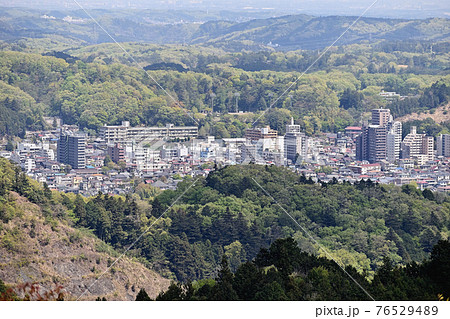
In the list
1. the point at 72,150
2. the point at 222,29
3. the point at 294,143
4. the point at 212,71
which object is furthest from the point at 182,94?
the point at 222,29

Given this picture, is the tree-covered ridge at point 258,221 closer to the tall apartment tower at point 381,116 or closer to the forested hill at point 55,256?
the forested hill at point 55,256

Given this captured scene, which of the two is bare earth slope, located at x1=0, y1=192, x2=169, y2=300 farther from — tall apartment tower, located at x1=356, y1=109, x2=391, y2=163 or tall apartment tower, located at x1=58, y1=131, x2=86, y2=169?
tall apartment tower, located at x1=356, y1=109, x2=391, y2=163

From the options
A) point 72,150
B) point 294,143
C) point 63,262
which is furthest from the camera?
point 294,143

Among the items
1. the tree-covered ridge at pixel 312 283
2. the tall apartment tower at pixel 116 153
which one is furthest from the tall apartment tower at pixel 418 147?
the tree-covered ridge at pixel 312 283

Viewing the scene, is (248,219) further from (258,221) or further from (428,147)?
(428,147)

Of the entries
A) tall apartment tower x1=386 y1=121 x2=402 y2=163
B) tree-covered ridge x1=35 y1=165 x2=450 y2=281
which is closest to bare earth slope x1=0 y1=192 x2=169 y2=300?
tree-covered ridge x1=35 y1=165 x2=450 y2=281
